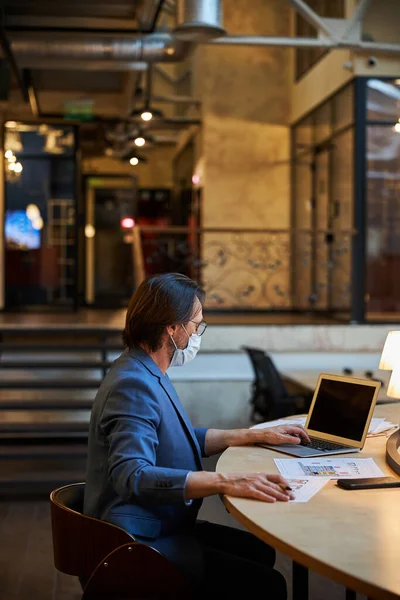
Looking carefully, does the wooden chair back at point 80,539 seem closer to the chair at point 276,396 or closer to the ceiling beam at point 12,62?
the chair at point 276,396

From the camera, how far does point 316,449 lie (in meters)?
A: 3.13

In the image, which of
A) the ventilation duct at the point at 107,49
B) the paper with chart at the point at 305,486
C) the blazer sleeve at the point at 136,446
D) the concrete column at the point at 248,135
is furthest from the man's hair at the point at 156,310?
the concrete column at the point at 248,135

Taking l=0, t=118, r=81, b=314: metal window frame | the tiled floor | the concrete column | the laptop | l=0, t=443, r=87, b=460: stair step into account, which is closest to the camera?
the laptop

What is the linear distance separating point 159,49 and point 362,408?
7065 millimetres

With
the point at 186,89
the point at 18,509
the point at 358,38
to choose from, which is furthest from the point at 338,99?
the point at 18,509

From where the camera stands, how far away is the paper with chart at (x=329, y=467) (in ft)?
9.23

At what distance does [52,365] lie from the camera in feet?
26.0

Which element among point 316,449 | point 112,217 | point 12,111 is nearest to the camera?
point 316,449

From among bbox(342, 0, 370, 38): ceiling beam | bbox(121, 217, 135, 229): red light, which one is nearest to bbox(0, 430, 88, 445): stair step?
bbox(342, 0, 370, 38): ceiling beam

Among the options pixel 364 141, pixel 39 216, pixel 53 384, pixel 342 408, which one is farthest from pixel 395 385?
pixel 39 216

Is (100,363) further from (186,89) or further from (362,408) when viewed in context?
(186,89)

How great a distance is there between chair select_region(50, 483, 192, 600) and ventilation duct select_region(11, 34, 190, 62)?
7515 mm

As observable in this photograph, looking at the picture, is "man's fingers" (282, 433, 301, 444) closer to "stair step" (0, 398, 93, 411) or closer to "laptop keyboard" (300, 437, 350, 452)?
"laptop keyboard" (300, 437, 350, 452)

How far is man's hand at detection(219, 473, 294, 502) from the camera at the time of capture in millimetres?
2488
